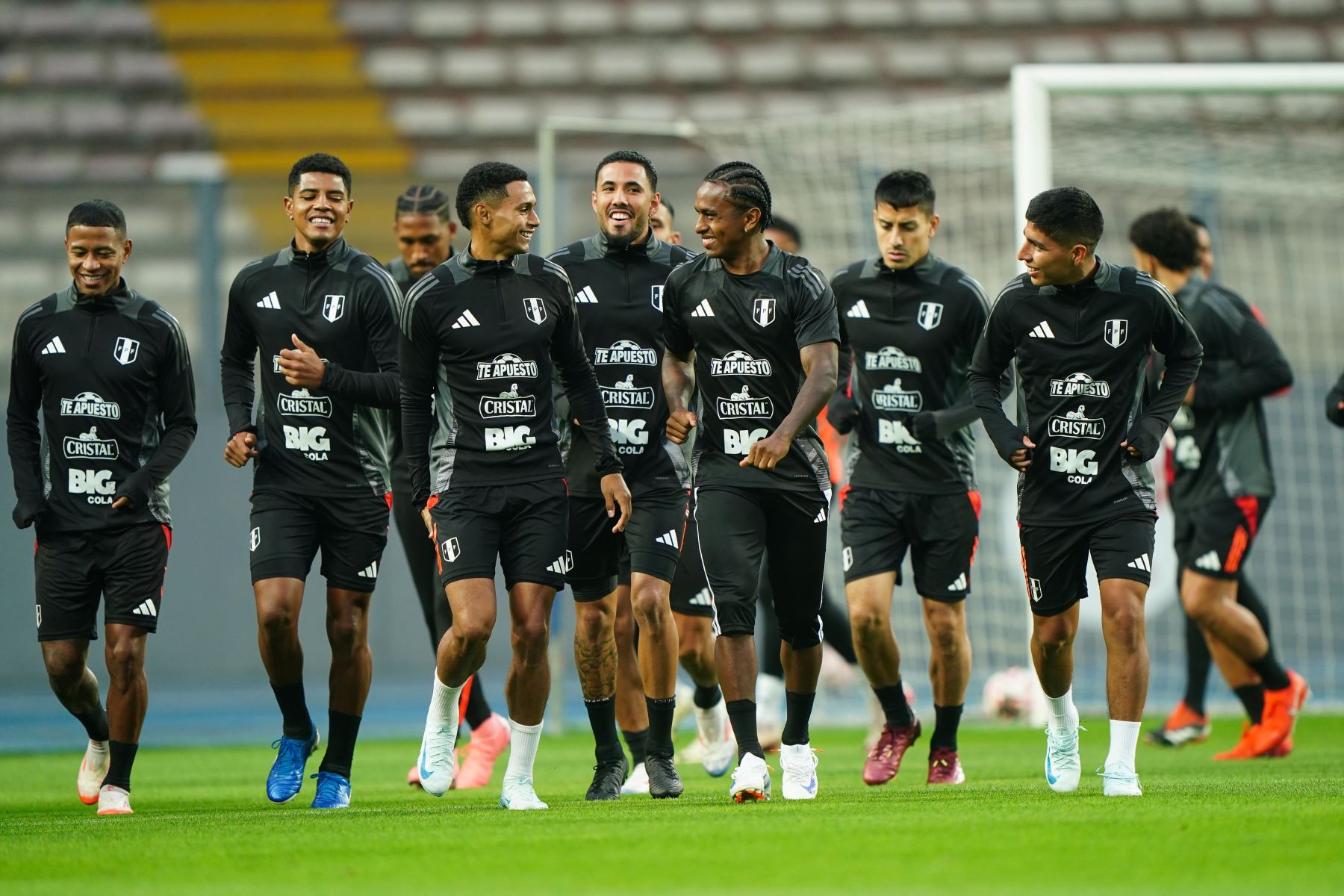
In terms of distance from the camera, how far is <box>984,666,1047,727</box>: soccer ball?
10594 millimetres

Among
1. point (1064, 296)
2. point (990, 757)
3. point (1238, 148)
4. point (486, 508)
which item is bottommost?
point (990, 757)

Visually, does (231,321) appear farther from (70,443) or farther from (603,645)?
(603,645)

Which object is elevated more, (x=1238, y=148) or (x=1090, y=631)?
(x=1238, y=148)

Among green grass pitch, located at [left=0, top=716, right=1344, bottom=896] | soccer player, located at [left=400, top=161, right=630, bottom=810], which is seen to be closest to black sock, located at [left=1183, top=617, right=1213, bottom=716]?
green grass pitch, located at [left=0, top=716, right=1344, bottom=896]

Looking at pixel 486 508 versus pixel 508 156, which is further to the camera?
pixel 508 156

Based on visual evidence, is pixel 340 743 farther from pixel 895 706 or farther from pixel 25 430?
pixel 895 706

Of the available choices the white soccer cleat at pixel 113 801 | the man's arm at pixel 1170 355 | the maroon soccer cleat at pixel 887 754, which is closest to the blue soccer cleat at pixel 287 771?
the white soccer cleat at pixel 113 801

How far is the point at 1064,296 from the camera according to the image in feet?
20.4

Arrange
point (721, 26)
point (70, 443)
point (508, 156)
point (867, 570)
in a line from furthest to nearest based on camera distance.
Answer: point (721, 26) < point (508, 156) < point (867, 570) < point (70, 443)

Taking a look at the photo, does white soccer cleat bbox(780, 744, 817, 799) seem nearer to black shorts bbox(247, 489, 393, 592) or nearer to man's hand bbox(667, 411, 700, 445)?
man's hand bbox(667, 411, 700, 445)

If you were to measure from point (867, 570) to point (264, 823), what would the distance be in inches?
109

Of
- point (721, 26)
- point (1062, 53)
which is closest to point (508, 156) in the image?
point (721, 26)

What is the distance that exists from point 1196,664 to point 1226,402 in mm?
1625

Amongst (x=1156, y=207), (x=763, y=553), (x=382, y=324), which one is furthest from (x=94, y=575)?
(x=1156, y=207)
